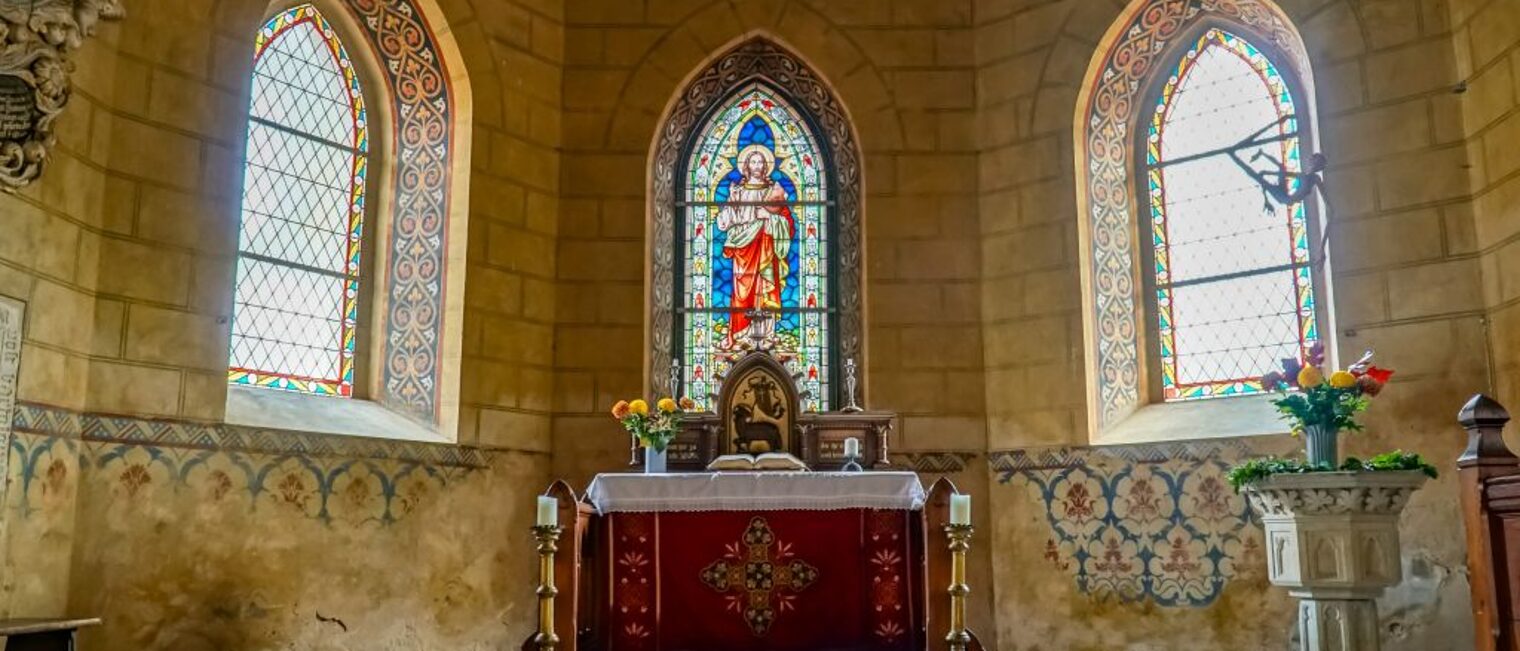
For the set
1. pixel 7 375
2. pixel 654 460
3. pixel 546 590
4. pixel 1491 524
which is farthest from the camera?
pixel 654 460

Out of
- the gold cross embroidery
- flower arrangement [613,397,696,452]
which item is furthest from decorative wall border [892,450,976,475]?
the gold cross embroidery

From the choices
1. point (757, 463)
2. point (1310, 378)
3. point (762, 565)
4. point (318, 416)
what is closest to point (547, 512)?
point (762, 565)

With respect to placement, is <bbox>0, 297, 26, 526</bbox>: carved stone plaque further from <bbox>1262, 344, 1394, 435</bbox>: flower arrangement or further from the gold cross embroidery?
<bbox>1262, 344, 1394, 435</bbox>: flower arrangement

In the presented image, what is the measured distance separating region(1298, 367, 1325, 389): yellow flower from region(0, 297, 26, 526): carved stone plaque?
7.00 m

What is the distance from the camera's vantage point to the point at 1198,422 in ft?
29.2

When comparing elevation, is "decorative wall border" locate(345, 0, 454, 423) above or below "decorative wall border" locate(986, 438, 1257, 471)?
above

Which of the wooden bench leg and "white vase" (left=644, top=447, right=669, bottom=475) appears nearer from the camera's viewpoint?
the wooden bench leg

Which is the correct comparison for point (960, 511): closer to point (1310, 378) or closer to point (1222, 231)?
point (1310, 378)

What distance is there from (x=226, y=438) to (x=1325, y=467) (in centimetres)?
652

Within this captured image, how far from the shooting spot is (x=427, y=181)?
31.8 ft

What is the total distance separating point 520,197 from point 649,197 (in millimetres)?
1039

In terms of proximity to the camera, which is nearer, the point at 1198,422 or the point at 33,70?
the point at 33,70

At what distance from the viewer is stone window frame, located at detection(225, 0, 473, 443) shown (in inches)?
367

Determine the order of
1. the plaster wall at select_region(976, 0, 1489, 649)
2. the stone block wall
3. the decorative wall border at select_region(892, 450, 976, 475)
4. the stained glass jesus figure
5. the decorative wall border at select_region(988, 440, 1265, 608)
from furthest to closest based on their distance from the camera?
the stained glass jesus figure → the stone block wall → the decorative wall border at select_region(892, 450, 976, 475) → the decorative wall border at select_region(988, 440, 1265, 608) → the plaster wall at select_region(976, 0, 1489, 649)
